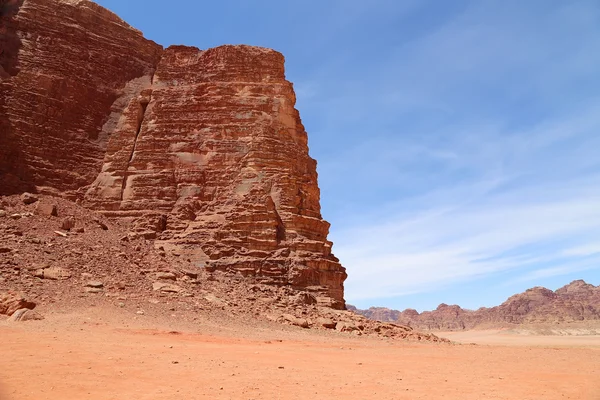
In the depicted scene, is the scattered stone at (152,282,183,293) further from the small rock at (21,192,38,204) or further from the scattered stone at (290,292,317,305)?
the small rock at (21,192,38,204)

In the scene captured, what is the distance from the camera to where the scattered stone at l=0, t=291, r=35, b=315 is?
19297 millimetres

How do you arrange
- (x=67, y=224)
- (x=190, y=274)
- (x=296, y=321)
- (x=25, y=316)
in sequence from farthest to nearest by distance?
(x=67, y=224), (x=190, y=274), (x=296, y=321), (x=25, y=316)

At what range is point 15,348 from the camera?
12.7 m

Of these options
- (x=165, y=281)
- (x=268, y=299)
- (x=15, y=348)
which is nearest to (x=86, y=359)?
(x=15, y=348)

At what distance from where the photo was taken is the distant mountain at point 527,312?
325ft

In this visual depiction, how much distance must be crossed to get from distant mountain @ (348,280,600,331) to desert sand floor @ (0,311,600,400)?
91429 millimetres

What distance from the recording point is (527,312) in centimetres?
10994

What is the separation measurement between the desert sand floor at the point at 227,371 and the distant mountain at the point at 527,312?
91429 millimetres

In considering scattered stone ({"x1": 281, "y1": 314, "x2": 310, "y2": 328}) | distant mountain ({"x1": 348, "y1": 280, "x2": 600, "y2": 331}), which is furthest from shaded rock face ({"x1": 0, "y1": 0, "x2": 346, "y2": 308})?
distant mountain ({"x1": 348, "y1": 280, "x2": 600, "y2": 331})

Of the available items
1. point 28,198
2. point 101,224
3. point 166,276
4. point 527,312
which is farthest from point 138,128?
point 527,312

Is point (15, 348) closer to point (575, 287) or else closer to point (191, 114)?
point (191, 114)

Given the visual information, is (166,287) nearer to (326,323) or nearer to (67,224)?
(67,224)

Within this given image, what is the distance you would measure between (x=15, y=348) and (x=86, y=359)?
239cm

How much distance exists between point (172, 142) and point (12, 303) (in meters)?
20.9
